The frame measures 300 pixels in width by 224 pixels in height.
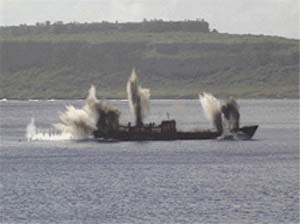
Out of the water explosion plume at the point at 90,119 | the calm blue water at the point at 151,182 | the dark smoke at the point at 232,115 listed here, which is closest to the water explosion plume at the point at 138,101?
the water explosion plume at the point at 90,119

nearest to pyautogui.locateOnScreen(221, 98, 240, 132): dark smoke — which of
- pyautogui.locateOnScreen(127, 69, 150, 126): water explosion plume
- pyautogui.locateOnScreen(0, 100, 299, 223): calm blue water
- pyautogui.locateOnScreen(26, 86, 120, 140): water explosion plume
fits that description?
pyautogui.locateOnScreen(0, 100, 299, 223): calm blue water

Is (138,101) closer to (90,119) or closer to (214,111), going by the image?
(90,119)

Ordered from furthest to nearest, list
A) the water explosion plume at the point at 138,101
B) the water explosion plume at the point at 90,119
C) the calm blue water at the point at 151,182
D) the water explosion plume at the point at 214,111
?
the water explosion plume at the point at 138,101
the water explosion plume at the point at 214,111
the water explosion plume at the point at 90,119
the calm blue water at the point at 151,182

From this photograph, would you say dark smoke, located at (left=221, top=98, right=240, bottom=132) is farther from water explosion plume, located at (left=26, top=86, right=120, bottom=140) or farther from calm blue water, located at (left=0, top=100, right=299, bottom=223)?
water explosion plume, located at (left=26, top=86, right=120, bottom=140)

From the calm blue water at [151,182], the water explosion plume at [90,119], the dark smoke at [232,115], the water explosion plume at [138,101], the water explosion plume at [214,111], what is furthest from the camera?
the water explosion plume at [138,101]

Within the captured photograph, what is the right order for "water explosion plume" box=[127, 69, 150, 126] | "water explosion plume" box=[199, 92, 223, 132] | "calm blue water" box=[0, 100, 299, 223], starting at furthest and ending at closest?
"water explosion plume" box=[127, 69, 150, 126], "water explosion plume" box=[199, 92, 223, 132], "calm blue water" box=[0, 100, 299, 223]

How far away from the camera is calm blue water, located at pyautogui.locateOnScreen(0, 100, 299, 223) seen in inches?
2499

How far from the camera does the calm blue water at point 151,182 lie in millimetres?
63469

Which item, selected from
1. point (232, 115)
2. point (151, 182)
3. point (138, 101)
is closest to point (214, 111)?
point (232, 115)

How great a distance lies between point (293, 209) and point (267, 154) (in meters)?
38.3

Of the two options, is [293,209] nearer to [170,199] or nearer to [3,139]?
[170,199]

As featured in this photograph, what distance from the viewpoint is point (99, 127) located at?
11788cm

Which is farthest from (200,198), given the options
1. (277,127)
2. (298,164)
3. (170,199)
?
(277,127)

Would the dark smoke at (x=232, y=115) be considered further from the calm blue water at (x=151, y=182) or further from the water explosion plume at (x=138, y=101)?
the water explosion plume at (x=138, y=101)
